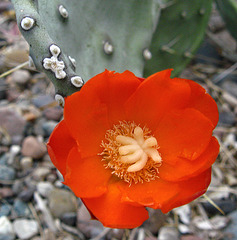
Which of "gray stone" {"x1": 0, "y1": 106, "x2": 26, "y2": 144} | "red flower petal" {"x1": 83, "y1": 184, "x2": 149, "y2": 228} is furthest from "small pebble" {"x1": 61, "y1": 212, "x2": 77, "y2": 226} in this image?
"red flower petal" {"x1": 83, "y1": 184, "x2": 149, "y2": 228}

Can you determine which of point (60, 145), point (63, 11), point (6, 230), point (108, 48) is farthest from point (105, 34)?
point (6, 230)

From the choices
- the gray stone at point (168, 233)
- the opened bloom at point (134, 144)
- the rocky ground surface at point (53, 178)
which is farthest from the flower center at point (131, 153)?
the gray stone at point (168, 233)

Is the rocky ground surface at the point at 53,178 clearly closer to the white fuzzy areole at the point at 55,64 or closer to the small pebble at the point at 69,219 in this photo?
the small pebble at the point at 69,219

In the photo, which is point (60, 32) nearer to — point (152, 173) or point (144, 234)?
point (152, 173)

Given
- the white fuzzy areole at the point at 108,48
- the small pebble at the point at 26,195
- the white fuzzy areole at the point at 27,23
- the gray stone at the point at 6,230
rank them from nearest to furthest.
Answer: the white fuzzy areole at the point at 27,23, the white fuzzy areole at the point at 108,48, the gray stone at the point at 6,230, the small pebble at the point at 26,195

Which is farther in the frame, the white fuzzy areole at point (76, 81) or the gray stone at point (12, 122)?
the gray stone at point (12, 122)

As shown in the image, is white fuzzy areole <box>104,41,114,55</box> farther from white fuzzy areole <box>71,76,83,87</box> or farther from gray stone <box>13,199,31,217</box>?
gray stone <box>13,199,31,217</box>

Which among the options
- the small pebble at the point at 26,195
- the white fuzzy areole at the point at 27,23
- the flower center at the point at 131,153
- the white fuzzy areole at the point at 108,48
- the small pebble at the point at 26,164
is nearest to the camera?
the white fuzzy areole at the point at 27,23
